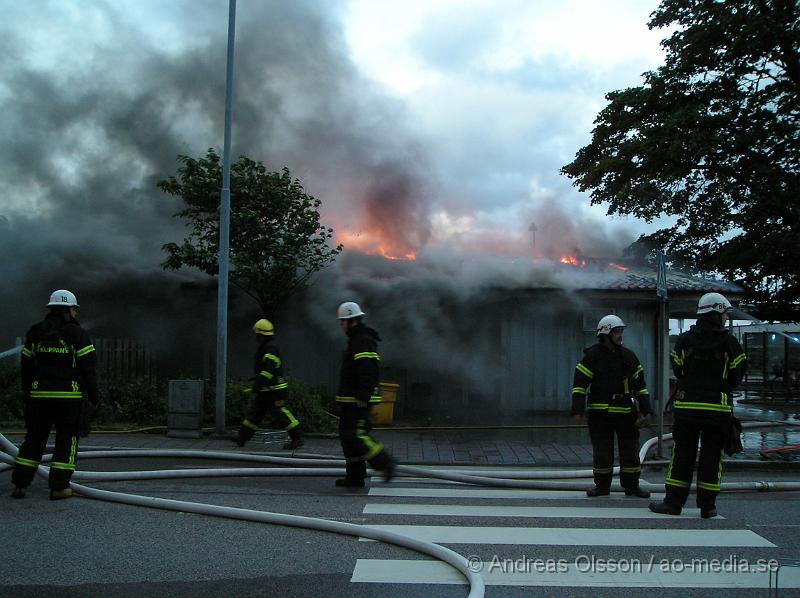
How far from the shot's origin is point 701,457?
195 inches

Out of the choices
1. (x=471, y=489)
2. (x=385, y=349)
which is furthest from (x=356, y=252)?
(x=471, y=489)

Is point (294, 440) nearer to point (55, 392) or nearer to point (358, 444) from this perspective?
point (358, 444)

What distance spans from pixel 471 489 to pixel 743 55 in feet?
38.4

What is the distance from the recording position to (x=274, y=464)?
688cm

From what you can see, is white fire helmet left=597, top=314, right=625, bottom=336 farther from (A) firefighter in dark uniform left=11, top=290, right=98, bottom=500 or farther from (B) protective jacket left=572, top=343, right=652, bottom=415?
(A) firefighter in dark uniform left=11, top=290, right=98, bottom=500

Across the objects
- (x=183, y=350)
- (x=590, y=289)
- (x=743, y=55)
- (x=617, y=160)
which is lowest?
(x=183, y=350)

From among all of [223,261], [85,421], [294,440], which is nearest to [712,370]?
[294,440]

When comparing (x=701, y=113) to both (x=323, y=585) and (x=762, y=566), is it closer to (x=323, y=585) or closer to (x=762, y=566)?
(x=762, y=566)

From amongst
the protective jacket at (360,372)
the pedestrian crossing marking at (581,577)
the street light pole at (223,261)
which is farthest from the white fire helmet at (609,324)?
the street light pole at (223,261)

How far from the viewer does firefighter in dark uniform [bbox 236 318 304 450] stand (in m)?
7.62

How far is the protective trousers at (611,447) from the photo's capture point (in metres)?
5.54

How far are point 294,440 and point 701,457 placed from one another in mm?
4447

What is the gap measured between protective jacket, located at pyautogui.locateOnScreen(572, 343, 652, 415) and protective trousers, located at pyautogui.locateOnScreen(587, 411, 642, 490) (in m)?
0.08

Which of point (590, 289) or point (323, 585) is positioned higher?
point (590, 289)
